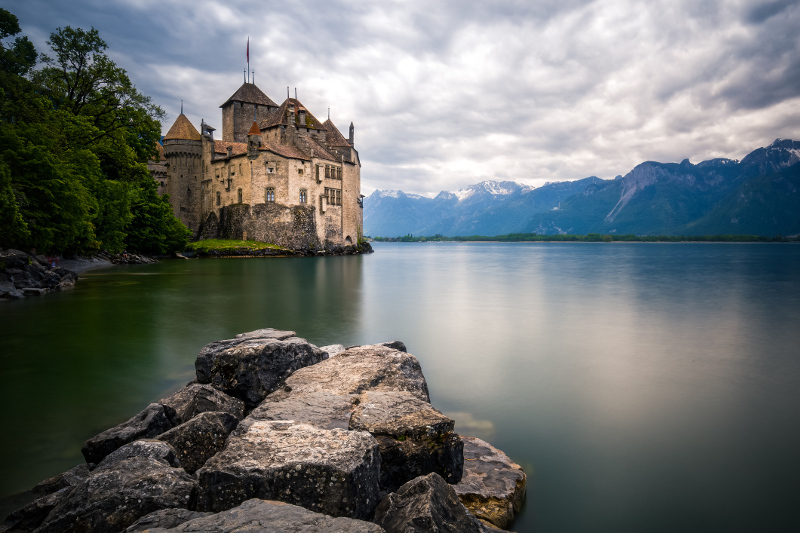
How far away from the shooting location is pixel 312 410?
5.47 meters

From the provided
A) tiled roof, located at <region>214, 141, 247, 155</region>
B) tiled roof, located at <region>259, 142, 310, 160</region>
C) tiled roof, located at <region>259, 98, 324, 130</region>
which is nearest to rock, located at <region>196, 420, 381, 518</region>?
tiled roof, located at <region>259, 142, 310, 160</region>

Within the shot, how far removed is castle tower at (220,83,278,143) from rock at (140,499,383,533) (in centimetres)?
7040

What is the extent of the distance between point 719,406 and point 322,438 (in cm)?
787

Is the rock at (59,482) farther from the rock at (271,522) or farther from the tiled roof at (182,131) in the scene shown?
the tiled roof at (182,131)

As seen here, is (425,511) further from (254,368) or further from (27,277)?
(27,277)

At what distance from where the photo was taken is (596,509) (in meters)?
5.30

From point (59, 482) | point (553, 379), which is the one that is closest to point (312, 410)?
point (59, 482)

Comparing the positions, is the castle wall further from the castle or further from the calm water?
the calm water

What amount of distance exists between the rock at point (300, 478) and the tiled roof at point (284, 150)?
5795 centimetres

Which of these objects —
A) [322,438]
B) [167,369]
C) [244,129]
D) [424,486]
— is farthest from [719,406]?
[244,129]

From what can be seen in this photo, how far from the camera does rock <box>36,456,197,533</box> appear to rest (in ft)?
12.2

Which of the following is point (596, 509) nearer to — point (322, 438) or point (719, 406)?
point (322, 438)

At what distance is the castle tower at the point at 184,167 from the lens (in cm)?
6588

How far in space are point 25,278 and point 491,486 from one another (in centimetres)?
2583
